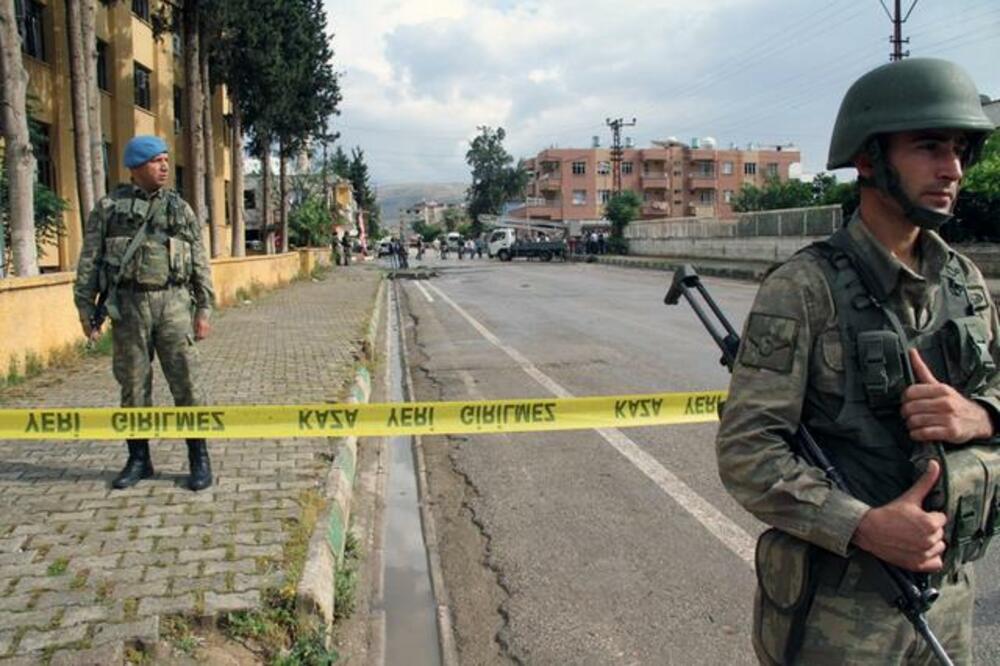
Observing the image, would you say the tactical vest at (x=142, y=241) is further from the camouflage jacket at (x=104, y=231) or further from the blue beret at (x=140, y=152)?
the blue beret at (x=140, y=152)

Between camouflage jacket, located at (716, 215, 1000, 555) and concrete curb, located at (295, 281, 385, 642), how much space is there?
2243mm

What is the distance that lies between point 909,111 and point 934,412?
0.61m

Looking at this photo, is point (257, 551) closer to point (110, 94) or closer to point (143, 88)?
point (110, 94)

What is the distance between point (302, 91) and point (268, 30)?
257 inches

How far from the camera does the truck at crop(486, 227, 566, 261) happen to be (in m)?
52.7

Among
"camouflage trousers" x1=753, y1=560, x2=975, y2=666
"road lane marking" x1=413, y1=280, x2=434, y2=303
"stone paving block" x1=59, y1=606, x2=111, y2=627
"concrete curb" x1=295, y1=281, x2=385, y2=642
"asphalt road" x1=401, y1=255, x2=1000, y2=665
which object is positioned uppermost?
"camouflage trousers" x1=753, y1=560, x2=975, y2=666

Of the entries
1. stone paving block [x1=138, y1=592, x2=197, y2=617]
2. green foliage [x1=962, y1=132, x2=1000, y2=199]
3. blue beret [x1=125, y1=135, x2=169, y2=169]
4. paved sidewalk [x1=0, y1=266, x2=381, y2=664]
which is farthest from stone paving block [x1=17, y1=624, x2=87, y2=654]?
green foliage [x1=962, y1=132, x2=1000, y2=199]

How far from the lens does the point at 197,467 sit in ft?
16.2

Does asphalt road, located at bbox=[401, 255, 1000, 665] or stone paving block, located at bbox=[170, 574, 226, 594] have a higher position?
stone paving block, located at bbox=[170, 574, 226, 594]

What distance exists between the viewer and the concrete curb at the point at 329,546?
346cm

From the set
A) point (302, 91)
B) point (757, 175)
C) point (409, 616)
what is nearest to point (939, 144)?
point (409, 616)

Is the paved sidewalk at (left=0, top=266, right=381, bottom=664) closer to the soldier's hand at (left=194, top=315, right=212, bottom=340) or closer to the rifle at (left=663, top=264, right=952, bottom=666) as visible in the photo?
the soldier's hand at (left=194, top=315, right=212, bottom=340)

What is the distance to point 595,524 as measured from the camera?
480 centimetres

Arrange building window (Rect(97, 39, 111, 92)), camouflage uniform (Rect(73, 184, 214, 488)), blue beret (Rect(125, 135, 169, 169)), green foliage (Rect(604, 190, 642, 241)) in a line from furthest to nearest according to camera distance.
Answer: green foliage (Rect(604, 190, 642, 241))
building window (Rect(97, 39, 111, 92))
camouflage uniform (Rect(73, 184, 214, 488))
blue beret (Rect(125, 135, 169, 169))
